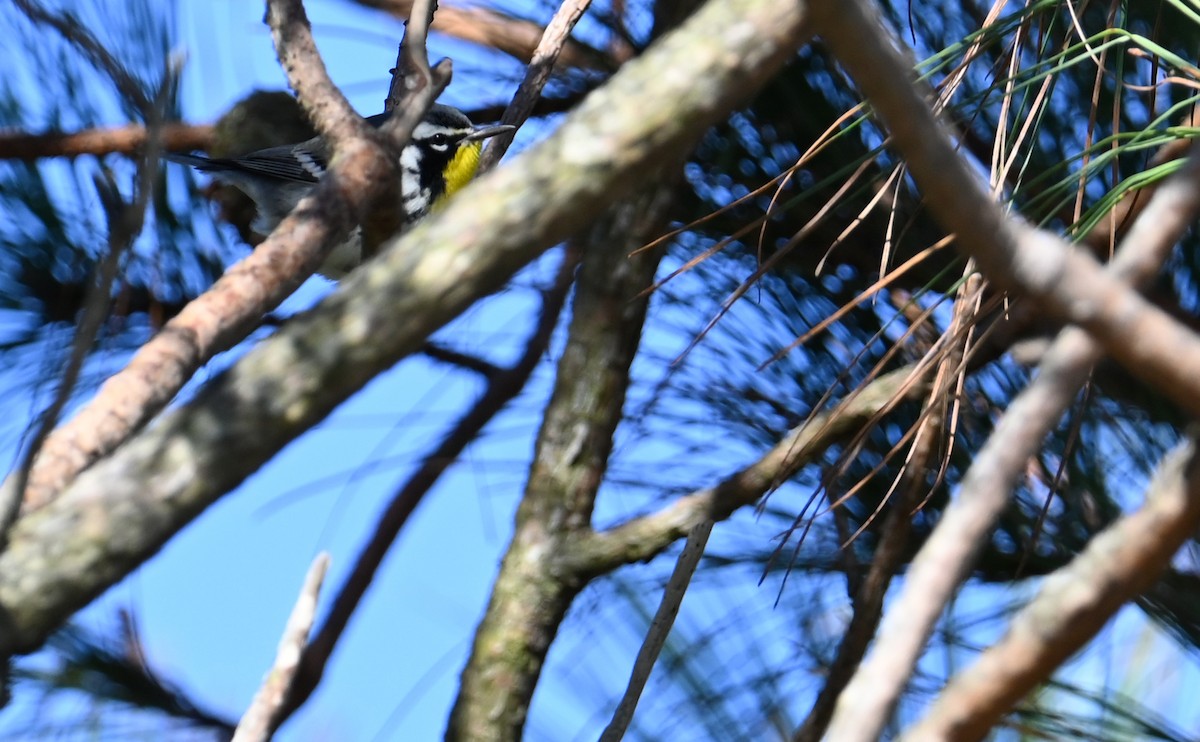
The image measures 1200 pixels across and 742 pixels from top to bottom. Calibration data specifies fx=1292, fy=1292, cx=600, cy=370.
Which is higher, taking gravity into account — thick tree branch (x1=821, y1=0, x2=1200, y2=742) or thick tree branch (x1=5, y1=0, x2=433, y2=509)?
thick tree branch (x1=5, y1=0, x2=433, y2=509)

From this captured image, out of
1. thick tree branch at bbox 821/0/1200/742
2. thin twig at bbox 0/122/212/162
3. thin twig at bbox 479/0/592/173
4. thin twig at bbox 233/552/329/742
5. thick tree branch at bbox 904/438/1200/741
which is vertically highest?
thin twig at bbox 0/122/212/162

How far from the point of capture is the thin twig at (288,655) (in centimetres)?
73

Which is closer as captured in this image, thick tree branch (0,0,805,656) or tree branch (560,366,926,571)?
thick tree branch (0,0,805,656)

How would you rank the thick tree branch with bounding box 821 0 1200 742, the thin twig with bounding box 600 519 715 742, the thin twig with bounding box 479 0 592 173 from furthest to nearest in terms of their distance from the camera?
the thin twig with bounding box 479 0 592 173 < the thin twig with bounding box 600 519 715 742 < the thick tree branch with bounding box 821 0 1200 742

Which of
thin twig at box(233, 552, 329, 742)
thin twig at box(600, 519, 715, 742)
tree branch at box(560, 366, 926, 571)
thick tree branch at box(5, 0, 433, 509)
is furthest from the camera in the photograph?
tree branch at box(560, 366, 926, 571)

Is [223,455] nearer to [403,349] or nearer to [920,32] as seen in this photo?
[403,349]

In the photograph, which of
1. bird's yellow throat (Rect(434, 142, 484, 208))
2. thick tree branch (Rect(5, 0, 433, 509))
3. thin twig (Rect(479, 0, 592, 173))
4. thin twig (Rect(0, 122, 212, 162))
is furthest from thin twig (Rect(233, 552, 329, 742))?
bird's yellow throat (Rect(434, 142, 484, 208))

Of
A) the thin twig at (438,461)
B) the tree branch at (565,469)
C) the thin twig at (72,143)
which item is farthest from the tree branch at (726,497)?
the thin twig at (72,143)

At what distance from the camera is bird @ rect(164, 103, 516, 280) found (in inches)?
66.3

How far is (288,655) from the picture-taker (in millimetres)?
734

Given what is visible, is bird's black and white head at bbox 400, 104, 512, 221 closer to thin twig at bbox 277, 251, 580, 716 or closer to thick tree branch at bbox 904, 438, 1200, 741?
thin twig at bbox 277, 251, 580, 716

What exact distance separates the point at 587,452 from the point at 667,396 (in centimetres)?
17

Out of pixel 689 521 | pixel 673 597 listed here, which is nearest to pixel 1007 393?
pixel 689 521

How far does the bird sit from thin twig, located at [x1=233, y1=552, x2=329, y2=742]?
0.67m
